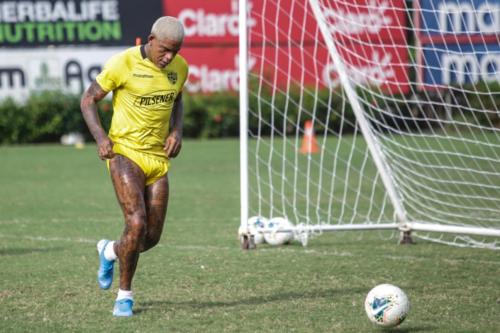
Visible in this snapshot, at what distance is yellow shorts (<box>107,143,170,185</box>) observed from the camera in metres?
6.94

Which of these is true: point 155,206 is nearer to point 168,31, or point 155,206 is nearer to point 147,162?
point 147,162

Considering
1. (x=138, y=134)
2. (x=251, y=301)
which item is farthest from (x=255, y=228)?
(x=138, y=134)

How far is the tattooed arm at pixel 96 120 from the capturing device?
673cm

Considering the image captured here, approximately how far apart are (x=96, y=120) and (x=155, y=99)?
0.45m

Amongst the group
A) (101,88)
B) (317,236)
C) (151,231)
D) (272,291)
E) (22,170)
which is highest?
(101,88)

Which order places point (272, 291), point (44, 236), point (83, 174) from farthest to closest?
1. point (83, 174)
2. point (44, 236)
3. point (272, 291)

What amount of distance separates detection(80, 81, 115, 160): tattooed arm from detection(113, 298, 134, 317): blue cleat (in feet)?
3.26

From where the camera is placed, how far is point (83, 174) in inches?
754

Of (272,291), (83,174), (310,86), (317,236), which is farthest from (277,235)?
(310,86)

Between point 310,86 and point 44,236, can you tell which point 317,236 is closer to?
point 44,236

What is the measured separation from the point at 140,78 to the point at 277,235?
150 inches

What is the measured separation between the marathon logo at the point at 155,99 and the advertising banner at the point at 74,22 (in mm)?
21491

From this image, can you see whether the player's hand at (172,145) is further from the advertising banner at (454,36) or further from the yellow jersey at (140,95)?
the advertising banner at (454,36)

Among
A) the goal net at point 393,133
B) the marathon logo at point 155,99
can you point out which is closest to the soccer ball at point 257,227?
the goal net at point 393,133
